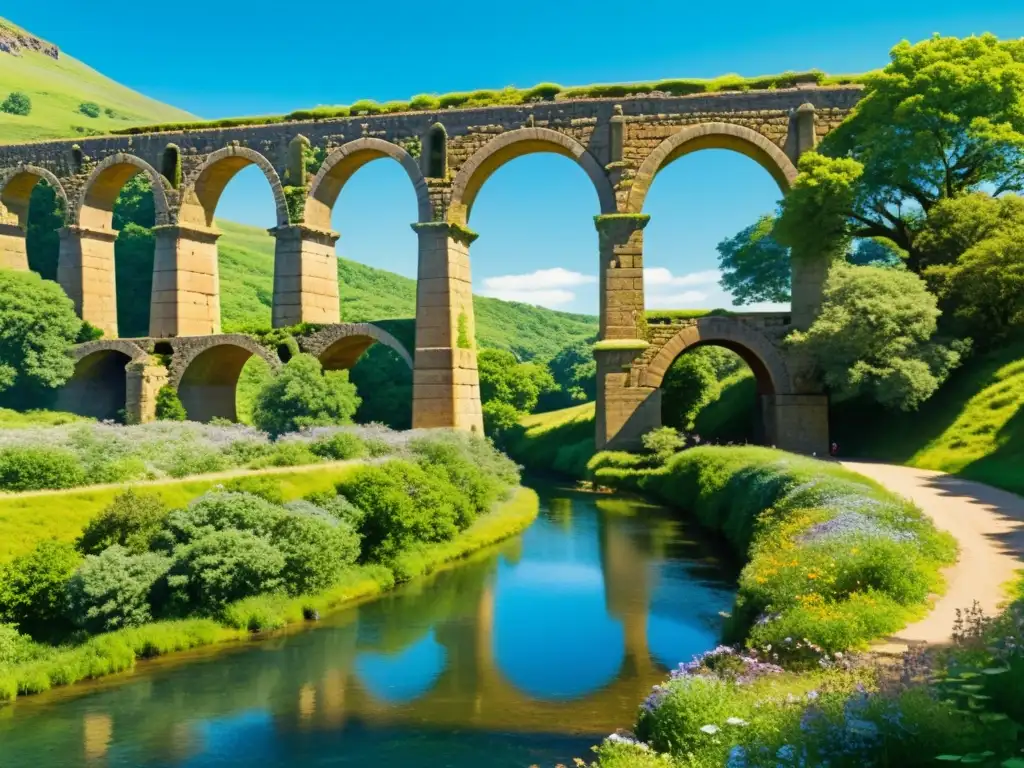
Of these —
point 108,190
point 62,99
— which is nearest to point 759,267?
point 108,190

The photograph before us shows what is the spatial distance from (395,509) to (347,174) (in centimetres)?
2429

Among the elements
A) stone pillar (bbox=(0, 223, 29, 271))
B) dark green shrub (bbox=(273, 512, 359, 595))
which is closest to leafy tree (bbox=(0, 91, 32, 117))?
stone pillar (bbox=(0, 223, 29, 271))

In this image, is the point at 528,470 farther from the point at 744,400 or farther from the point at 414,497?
the point at 414,497

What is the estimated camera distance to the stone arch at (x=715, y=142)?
120 feet

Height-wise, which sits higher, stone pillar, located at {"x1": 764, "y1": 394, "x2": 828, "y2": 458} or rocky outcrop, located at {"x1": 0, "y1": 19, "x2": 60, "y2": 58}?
rocky outcrop, located at {"x1": 0, "y1": 19, "x2": 60, "y2": 58}

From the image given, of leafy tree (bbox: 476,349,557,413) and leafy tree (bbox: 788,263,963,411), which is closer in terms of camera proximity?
leafy tree (bbox: 788,263,963,411)

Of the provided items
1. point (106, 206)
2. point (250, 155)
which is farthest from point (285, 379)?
point (106, 206)

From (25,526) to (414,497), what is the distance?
401 inches

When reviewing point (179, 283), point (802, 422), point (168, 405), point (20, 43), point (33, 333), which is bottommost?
point (802, 422)

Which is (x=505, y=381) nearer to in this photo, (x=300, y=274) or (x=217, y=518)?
(x=300, y=274)

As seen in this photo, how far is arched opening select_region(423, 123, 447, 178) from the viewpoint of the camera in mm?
38844

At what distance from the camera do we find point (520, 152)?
129 feet

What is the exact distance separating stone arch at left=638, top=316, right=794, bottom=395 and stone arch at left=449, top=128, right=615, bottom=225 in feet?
20.7

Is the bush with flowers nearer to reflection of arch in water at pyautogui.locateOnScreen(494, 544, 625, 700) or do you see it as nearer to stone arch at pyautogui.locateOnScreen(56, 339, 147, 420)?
reflection of arch in water at pyautogui.locateOnScreen(494, 544, 625, 700)
